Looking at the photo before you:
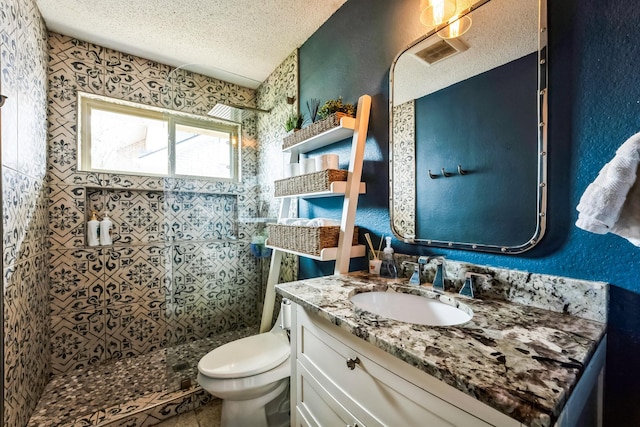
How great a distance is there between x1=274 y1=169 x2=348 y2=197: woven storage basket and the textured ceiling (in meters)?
1.06

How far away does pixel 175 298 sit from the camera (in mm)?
2043

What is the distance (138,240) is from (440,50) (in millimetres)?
2389

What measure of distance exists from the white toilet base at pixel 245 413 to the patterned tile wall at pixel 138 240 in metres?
0.81

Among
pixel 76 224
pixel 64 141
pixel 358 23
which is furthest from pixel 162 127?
pixel 358 23

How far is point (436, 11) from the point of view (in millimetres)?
1120

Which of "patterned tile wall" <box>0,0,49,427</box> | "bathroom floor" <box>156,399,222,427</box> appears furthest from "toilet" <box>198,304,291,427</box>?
"patterned tile wall" <box>0,0,49,427</box>

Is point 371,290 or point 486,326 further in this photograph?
point 371,290

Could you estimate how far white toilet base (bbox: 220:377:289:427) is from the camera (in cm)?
138

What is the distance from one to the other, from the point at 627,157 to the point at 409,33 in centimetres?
103

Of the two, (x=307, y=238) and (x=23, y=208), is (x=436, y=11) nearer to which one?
(x=307, y=238)

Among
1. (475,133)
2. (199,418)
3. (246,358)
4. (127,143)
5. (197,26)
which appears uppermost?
(197,26)

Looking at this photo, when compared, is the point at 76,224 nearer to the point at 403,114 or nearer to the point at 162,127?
the point at 162,127

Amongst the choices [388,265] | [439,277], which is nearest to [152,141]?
[388,265]

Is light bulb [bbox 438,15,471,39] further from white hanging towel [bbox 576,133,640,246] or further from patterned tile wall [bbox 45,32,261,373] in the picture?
patterned tile wall [bbox 45,32,261,373]
